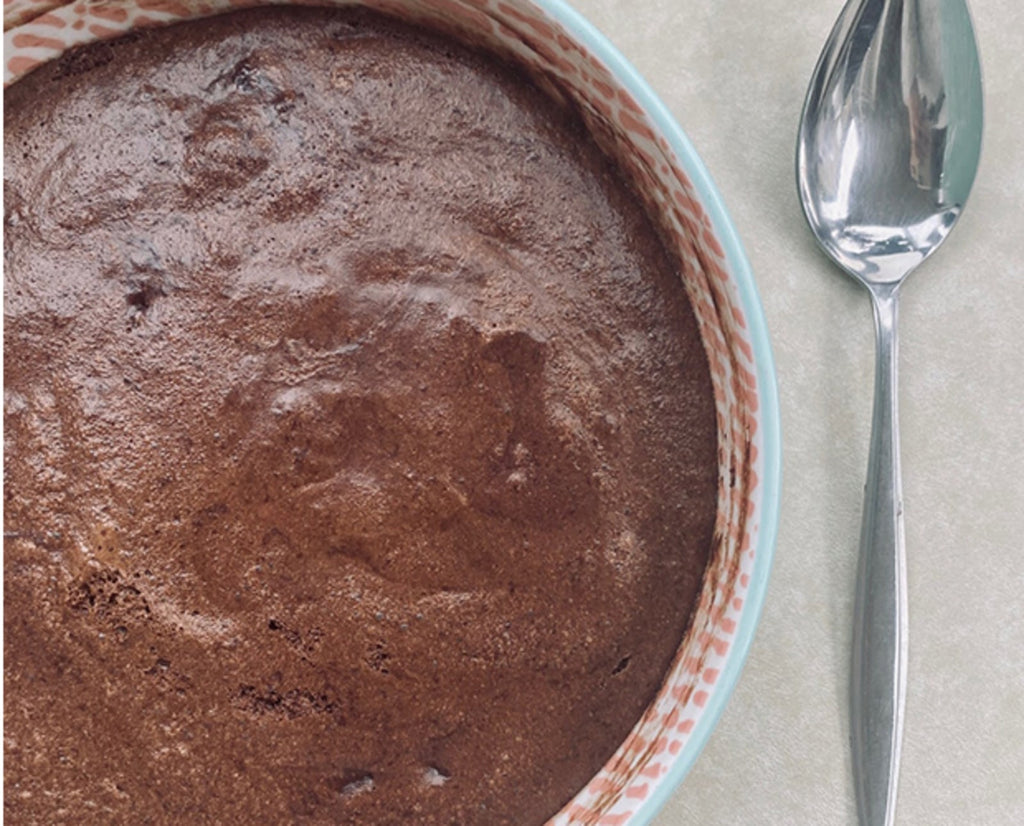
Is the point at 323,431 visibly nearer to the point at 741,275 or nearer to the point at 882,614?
the point at 741,275

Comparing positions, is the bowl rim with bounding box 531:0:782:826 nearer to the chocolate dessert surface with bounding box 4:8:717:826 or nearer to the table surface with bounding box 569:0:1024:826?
the chocolate dessert surface with bounding box 4:8:717:826

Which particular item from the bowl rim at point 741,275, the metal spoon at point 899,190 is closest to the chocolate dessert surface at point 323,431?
the bowl rim at point 741,275

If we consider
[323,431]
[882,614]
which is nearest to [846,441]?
[882,614]

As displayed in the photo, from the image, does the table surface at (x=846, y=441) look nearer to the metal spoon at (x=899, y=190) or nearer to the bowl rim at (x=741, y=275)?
the metal spoon at (x=899, y=190)

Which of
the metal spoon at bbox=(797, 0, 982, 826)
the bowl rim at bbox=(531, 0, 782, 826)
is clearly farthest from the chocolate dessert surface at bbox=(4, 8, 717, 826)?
the metal spoon at bbox=(797, 0, 982, 826)

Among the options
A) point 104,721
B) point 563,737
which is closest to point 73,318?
point 104,721

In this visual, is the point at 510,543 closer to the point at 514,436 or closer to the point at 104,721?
the point at 514,436
